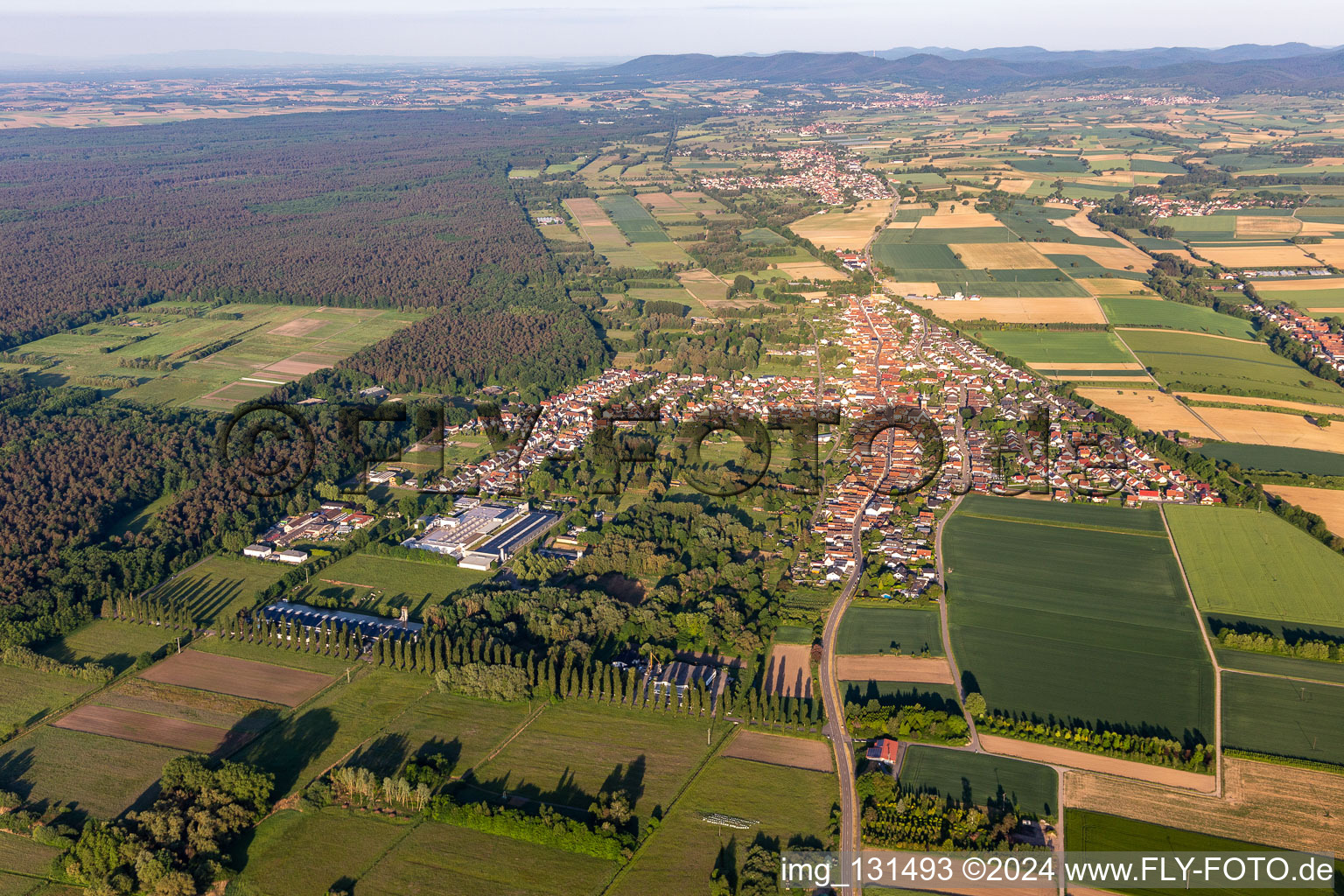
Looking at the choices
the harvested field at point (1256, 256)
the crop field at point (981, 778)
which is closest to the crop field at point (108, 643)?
the crop field at point (981, 778)

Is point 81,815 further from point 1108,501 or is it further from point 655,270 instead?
point 655,270

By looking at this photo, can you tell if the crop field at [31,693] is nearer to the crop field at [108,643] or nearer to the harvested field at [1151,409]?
the crop field at [108,643]

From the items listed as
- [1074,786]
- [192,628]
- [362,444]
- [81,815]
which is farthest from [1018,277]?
[81,815]

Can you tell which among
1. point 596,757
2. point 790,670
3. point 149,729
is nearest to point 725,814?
point 596,757

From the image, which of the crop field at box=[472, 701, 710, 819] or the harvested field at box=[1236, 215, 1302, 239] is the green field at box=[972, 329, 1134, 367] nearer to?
the harvested field at box=[1236, 215, 1302, 239]

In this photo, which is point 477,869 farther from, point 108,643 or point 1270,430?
point 1270,430
